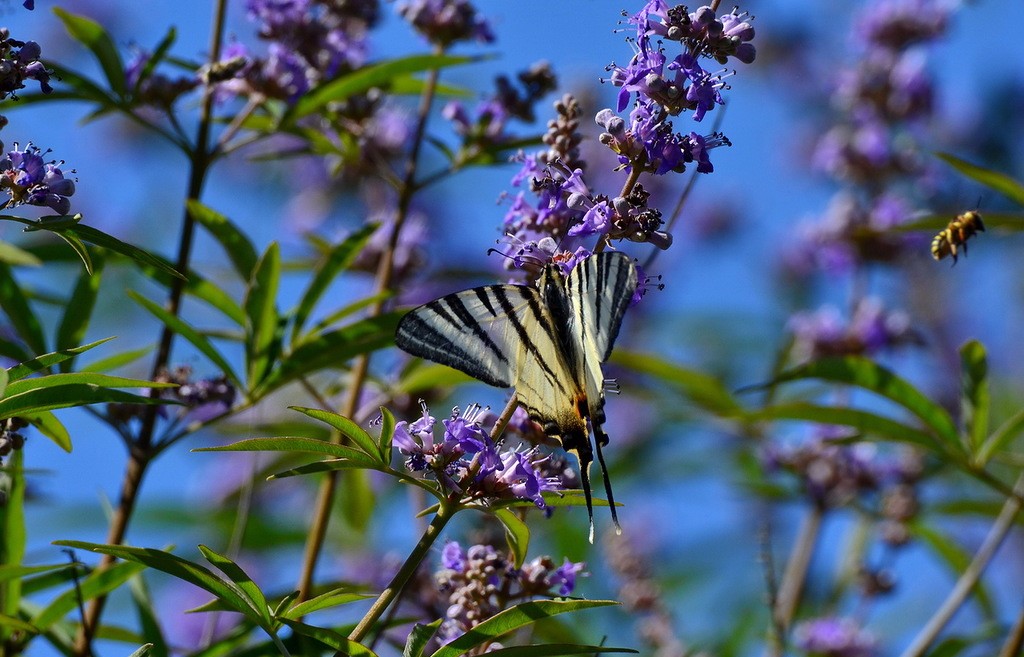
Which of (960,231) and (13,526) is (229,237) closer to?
(13,526)

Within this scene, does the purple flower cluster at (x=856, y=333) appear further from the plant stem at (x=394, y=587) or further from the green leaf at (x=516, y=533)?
the plant stem at (x=394, y=587)

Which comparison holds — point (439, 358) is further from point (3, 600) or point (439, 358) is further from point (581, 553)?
point (581, 553)

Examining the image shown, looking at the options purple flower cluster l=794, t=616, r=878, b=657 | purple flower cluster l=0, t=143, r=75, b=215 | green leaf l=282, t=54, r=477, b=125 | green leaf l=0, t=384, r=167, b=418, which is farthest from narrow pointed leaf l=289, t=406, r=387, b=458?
purple flower cluster l=794, t=616, r=878, b=657

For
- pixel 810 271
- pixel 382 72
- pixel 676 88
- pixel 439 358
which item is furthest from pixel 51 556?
pixel 810 271

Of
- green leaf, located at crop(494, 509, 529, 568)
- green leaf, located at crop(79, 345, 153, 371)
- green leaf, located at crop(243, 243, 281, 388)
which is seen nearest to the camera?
green leaf, located at crop(494, 509, 529, 568)

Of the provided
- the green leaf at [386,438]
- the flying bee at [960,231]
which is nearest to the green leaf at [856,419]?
the flying bee at [960,231]

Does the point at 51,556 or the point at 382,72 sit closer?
the point at 51,556

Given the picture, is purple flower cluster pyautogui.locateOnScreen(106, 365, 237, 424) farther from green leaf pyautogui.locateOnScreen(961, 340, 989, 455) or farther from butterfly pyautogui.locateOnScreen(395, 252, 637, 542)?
green leaf pyautogui.locateOnScreen(961, 340, 989, 455)
